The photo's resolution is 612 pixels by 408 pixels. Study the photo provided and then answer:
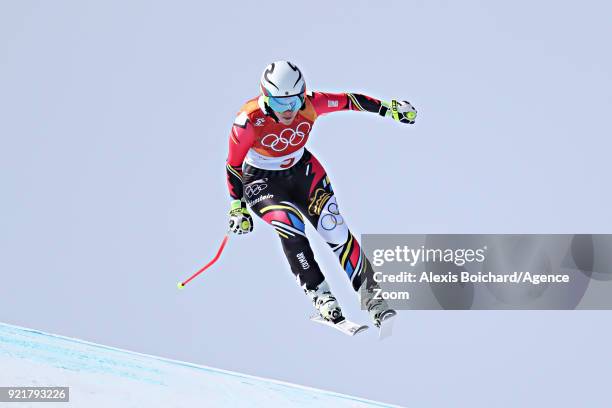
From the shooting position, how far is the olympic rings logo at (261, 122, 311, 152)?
8.34 m

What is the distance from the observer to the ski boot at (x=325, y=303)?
811cm

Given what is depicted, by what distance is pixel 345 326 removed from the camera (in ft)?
26.2

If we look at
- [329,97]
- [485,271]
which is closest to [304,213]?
[329,97]

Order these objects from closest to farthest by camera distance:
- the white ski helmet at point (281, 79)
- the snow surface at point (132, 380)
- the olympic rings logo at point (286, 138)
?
the white ski helmet at point (281, 79)
the olympic rings logo at point (286, 138)
the snow surface at point (132, 380)

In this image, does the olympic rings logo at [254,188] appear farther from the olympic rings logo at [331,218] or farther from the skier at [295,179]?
the olympic rings logo at [331,218]

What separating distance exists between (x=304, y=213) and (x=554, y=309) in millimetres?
3551

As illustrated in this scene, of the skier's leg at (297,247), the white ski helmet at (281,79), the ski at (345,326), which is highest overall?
the white ski helmet at (281,79)

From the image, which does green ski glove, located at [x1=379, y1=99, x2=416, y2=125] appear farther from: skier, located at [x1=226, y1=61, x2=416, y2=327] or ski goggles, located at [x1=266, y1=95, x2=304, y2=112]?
ski goggles, located at [x1=266, y1=95, x2=304, y2=112]

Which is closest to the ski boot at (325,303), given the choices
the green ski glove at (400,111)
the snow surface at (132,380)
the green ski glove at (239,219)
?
the green ski glove at (239,219)

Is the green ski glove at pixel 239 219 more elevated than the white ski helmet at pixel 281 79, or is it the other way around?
the white ski helmet at pixel 281 79

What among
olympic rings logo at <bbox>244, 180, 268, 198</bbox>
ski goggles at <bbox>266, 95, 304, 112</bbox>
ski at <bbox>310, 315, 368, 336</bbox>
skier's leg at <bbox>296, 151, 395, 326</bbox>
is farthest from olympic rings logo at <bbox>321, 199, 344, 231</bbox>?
ski goggles at <bbox>266, 95, 304, 112</bbox>

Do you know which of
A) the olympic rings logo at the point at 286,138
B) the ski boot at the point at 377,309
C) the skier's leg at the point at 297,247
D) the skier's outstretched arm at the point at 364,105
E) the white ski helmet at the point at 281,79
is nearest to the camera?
the white ski helmet at the point at 281,79

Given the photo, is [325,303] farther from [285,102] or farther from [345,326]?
[285,102]

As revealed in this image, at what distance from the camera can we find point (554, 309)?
10.4 m
